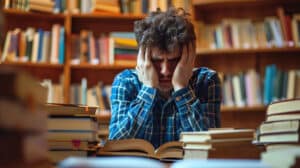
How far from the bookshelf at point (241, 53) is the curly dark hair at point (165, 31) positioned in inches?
57.7

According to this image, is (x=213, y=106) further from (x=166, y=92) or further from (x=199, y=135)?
(x=199, y=135)

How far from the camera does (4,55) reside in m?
3.36

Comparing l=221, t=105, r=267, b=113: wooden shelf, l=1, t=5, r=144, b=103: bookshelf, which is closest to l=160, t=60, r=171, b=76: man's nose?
l=221, t=105, r=267, b=113: wooden shelf

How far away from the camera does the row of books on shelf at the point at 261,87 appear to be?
328cm

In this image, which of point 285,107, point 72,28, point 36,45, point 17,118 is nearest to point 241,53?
point 72,28

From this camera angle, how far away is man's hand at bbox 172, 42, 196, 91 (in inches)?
71.7

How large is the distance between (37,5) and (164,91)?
1.86m

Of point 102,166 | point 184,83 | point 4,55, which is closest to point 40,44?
point 4,55

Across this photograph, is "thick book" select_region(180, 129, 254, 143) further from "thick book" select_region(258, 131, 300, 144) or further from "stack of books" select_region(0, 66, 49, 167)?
"stack of books" select_region(0, 66, 49, 167)

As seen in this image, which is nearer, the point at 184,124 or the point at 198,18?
the point at 184,124

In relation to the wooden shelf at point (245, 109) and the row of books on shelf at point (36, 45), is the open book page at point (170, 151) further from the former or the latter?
the row of books on shelf at point (36, 45)

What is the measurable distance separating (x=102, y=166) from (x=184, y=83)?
1.27 meters

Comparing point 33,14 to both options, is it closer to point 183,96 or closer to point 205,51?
point 205,51

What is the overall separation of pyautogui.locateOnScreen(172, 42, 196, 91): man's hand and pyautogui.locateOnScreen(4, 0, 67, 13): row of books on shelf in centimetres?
180
